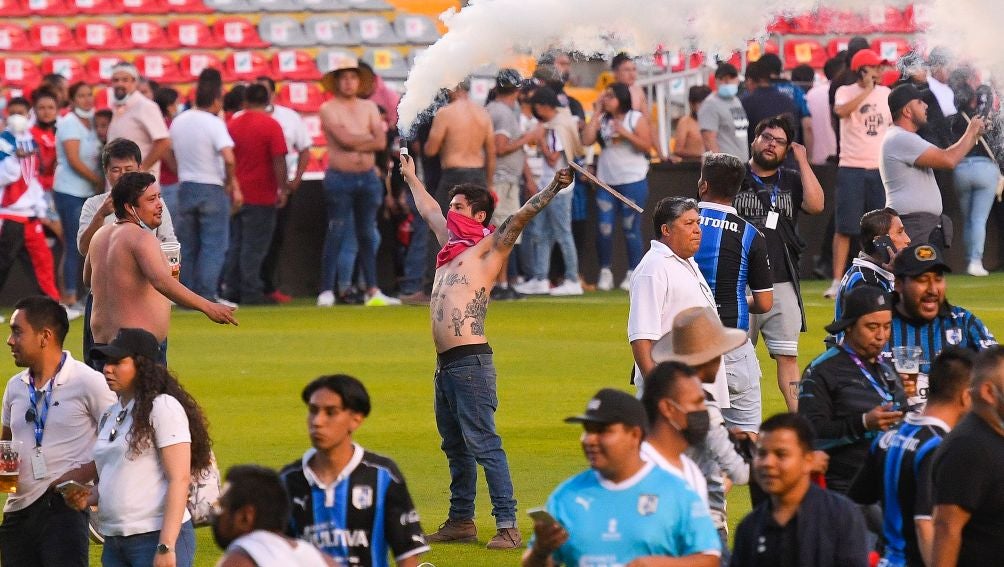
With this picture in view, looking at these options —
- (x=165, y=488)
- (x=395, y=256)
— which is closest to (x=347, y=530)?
(x=165, y=488)

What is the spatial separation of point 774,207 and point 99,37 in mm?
19376

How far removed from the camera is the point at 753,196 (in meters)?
11.3

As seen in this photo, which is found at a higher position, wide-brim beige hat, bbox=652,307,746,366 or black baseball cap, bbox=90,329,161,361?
black baseball cap, bbox=90,329,161,361

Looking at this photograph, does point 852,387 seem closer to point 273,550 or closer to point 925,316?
point 925,316

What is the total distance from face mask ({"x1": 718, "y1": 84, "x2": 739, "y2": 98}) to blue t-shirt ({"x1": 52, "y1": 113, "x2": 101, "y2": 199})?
6.96 meters

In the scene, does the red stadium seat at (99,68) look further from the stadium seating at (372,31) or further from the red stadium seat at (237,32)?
Answer: the stadium seating at (372,31)

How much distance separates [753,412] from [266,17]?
21.2m

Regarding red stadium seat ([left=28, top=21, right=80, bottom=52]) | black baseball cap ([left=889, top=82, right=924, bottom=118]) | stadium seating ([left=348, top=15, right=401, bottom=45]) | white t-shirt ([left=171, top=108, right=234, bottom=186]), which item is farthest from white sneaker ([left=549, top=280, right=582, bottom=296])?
red stadium seat ([left=28, top=21, right=80, bottom=52])

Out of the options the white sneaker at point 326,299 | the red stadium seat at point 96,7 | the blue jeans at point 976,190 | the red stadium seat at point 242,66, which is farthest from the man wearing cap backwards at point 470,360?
the red stadium seat at point 96,7

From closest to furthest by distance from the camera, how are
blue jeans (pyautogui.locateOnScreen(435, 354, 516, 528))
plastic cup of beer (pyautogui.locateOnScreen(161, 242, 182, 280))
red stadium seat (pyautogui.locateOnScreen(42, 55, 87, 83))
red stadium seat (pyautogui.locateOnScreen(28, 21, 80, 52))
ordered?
blue jeans (pyautogui.locateOnScreen(435, 354, 516, 528))
plastic cup of beer (pyautogui.locateOnScreen(161, 242, 182, 280))
red stadium seat (pyautogui.locateOnScreen(42, 55, 87, 83))
red stadium seat (pyautogui.locateOnScreen(28, 21, 80, 52))

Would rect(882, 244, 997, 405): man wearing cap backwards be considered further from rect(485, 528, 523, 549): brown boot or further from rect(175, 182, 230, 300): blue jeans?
rect(175, 182, 230, 300): blue jeans

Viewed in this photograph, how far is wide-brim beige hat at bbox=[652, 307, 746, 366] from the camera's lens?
7289mm

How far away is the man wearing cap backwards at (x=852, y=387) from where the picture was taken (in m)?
7.25

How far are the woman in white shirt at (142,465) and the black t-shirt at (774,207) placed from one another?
5.23m
